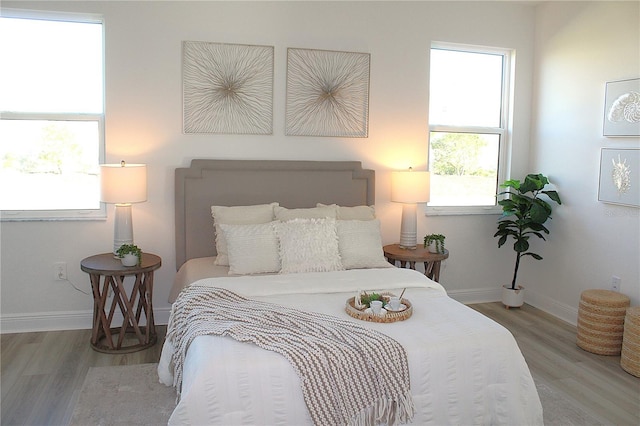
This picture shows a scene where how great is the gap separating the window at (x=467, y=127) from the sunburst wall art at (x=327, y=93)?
69cm

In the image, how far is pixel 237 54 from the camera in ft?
13.8

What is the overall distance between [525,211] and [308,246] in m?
2.07

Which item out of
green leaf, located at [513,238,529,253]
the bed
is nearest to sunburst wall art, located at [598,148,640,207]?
green leaf, located at [513,238,529,253]

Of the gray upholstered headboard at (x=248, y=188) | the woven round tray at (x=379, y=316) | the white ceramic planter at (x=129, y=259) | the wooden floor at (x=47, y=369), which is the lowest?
the wooden floor at (x=47, y=369)

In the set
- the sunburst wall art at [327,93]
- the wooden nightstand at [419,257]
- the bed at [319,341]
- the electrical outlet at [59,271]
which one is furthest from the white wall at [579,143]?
the electrical outlet at [59,271]

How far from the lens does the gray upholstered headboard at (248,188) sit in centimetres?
416

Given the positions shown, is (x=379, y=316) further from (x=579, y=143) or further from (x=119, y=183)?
(x=579, y=143)

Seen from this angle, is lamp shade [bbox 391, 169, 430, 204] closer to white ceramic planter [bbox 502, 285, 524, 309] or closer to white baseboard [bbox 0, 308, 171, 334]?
white ceramic planter [bbox 502, 285, 524, 309]

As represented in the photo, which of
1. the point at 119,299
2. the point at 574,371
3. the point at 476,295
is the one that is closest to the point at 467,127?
the point at 476,295

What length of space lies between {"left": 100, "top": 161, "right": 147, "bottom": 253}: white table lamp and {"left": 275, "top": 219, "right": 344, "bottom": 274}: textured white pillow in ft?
3.26

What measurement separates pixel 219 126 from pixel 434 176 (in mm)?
1915

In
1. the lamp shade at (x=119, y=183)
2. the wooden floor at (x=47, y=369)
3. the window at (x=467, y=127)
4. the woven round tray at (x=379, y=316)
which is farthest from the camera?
the window at (x=467, y=127)

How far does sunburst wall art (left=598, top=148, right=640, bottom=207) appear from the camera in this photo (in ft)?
12.8

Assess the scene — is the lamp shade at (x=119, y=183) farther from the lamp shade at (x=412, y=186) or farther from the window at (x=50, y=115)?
the lamp shade at (x=412, y=186)
